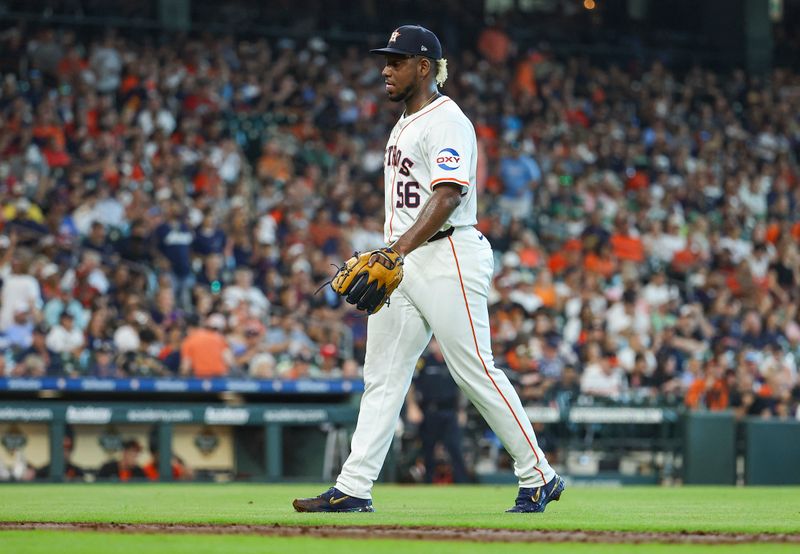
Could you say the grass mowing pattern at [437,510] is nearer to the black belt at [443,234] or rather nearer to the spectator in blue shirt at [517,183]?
the black belt at [443,234]

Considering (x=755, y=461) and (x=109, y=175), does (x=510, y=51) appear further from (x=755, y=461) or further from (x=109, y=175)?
(x=755, y=461)

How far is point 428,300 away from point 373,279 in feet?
1.26

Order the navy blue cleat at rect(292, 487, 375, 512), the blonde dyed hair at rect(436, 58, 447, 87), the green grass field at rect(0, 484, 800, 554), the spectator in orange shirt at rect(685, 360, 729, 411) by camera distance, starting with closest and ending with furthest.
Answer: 1. the green grass field at rect(0, 484, 800, 554)
2. the navy blue cleat at rect(292, 487, 375, 512)
3. the blonde dyed hair at rect(436, 58, 447, 87)
4. the spectator in orange shirt at rect(685, 360, 729, 411)

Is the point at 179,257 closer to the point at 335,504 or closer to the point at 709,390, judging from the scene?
the point at 709,390

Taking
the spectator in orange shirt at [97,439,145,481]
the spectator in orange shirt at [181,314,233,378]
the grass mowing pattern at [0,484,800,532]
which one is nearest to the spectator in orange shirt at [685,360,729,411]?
the spectator in orange shirt at [181,314,233,378]

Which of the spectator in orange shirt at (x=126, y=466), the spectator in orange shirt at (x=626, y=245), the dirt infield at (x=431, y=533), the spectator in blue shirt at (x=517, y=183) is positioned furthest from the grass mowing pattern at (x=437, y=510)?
the spectator in blue shirt at (x=517, y=183)

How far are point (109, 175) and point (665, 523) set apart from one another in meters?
12.2

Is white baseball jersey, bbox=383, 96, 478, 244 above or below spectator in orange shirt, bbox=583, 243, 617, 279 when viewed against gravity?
above

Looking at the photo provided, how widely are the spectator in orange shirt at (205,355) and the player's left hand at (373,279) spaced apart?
788 centimetres

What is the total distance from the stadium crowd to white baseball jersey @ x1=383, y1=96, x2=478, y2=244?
24.4ft

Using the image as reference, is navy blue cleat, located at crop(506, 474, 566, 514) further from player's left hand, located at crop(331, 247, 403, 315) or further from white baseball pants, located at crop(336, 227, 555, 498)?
player's left hand, located at crop(331, 247, 403, 315)

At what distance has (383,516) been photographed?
6652 mm

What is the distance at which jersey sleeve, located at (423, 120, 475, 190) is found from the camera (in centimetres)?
655

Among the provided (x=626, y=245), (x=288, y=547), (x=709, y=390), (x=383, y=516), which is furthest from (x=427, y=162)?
(x=626, y=245)
